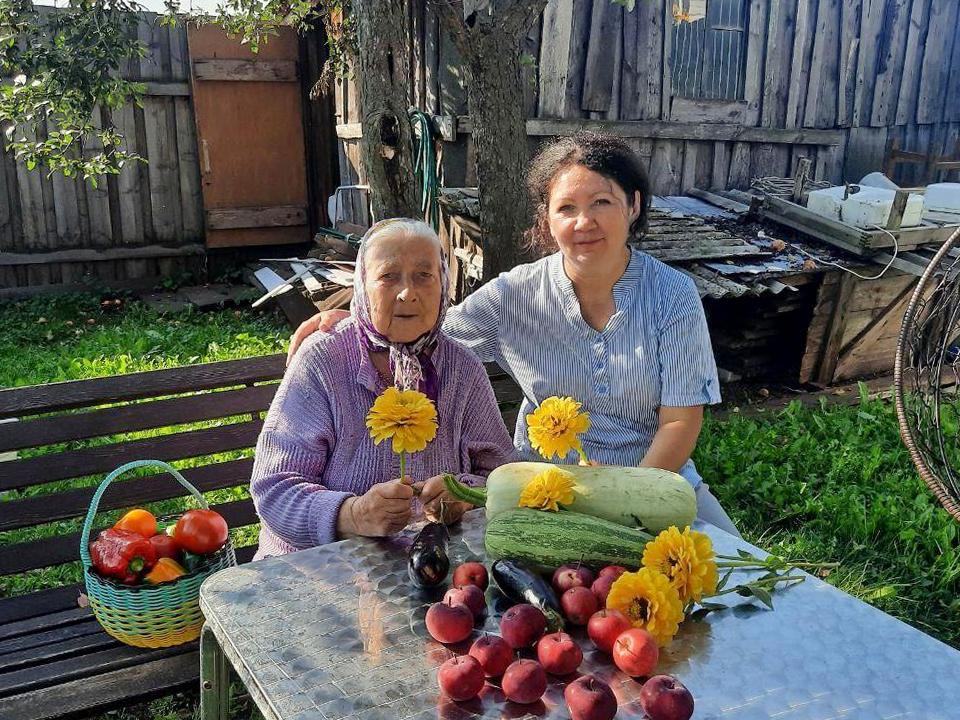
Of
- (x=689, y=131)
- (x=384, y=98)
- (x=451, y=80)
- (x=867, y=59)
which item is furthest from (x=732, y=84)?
(x=384, y=98)

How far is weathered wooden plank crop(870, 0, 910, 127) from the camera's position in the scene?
8.18 metres

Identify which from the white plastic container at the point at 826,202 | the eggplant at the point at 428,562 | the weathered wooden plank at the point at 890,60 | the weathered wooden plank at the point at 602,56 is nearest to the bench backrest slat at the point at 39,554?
the eggplant at the point at 428,562

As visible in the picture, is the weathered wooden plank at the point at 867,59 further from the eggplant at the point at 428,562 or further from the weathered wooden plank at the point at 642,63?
the eggplant at the point at 428,562

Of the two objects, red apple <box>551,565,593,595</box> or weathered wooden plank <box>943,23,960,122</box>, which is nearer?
red apple <box>551,565,593,595</box>

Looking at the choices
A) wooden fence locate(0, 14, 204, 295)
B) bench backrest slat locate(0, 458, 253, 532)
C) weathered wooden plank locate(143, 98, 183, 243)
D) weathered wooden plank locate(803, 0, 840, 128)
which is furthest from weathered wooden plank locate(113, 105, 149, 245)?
weathered wooden plank locate(803, 0, 840, 128)

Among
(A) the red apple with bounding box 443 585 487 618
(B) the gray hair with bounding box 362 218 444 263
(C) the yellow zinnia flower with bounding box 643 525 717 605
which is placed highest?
(B) the gray hair with bounding box 362 218 444 263

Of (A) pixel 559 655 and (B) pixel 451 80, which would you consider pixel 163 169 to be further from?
(A) pixel 559 655

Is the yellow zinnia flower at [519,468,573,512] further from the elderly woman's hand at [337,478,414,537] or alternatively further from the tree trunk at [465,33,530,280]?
the tree trunk at [465,33,530,280]

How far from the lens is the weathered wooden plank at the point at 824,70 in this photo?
778 cm

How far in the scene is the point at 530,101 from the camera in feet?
21.9

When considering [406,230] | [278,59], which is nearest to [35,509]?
[406,230]

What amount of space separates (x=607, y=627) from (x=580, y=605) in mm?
112

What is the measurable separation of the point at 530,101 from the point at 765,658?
563cm

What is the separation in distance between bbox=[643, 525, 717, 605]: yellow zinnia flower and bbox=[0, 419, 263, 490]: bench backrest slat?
79.4 inches
